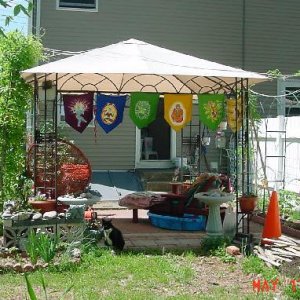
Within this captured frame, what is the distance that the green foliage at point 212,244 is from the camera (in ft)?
25.2

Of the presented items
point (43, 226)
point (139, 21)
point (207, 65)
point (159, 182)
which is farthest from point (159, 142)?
point (43, 226)

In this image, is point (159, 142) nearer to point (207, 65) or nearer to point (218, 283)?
point (207, 65)

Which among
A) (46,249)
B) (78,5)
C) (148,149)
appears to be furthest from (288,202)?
(78,5)

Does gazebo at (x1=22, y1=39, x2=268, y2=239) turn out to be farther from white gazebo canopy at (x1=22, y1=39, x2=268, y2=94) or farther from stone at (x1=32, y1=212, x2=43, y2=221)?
stone at (x1=32, y1=212, x2=43, y2=221)

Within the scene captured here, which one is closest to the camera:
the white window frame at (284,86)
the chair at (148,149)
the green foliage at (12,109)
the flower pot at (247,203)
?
the flower pot at (247,203)

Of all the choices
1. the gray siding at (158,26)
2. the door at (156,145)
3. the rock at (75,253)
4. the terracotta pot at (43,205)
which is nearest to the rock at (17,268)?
the rock at (75,253)

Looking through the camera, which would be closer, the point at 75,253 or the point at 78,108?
the point at 75,253

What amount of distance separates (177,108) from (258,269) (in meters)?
3.12

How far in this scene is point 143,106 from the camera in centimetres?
877

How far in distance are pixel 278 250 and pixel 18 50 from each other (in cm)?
497

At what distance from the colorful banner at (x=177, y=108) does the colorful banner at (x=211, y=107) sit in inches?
9.1

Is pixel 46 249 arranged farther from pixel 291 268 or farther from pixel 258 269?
pixel 291 268

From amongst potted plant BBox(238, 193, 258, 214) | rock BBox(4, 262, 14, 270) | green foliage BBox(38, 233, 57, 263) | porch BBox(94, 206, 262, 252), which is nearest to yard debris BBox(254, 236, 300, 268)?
potted plant BBox(238, 193, 258, 214)

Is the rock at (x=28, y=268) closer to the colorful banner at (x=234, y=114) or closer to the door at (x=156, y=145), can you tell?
the colorful banner at (x=234, y=114)
